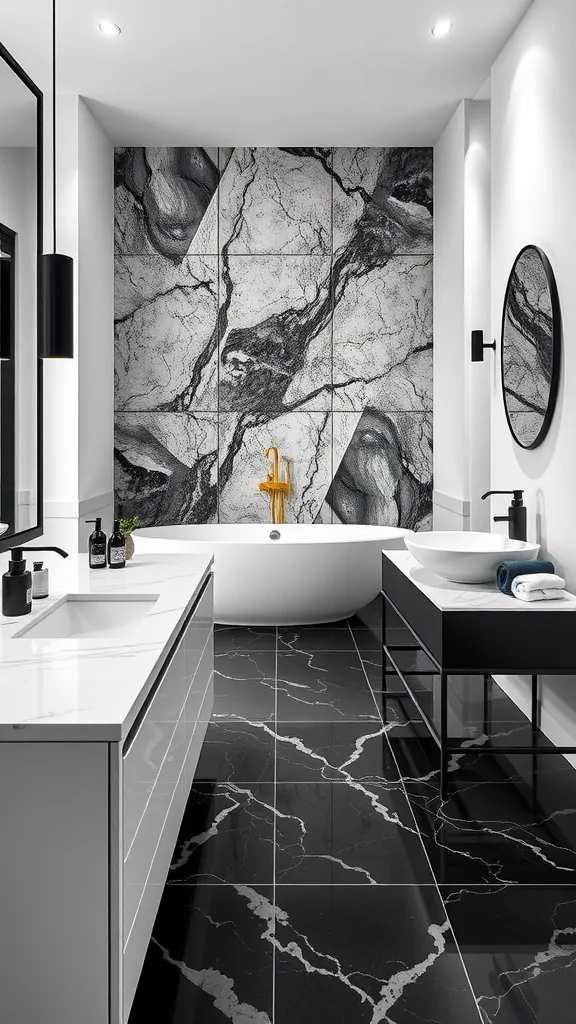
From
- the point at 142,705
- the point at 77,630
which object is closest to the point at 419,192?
the point at 77,630

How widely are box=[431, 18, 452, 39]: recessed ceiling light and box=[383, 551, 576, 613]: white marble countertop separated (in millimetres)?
2425

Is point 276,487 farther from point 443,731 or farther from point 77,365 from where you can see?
point 443,731

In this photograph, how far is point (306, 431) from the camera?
557 cm

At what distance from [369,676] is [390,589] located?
0.66m

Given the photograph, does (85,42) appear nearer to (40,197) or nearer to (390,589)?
(40,197)

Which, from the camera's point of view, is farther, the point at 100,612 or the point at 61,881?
the point at 100,612

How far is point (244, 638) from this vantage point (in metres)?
4.60

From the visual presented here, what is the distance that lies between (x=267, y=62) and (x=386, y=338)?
1964mm

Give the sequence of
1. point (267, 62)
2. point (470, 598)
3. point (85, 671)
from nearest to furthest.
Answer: point (85, 671) → point (470, 598) → point (267, 62)

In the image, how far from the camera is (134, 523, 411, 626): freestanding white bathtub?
4535 millimetres

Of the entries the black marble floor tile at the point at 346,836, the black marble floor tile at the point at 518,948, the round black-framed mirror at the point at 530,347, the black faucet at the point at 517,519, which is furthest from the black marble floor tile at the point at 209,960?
the round black-framed mirror at the point at 530,347

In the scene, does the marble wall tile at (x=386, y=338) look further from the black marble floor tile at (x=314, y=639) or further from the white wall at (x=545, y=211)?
the white wall at (x=545, y=211)

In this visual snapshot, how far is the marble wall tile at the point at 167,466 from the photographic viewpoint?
5523mm

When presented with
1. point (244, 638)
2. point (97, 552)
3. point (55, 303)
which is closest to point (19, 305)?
point (55, 303)
